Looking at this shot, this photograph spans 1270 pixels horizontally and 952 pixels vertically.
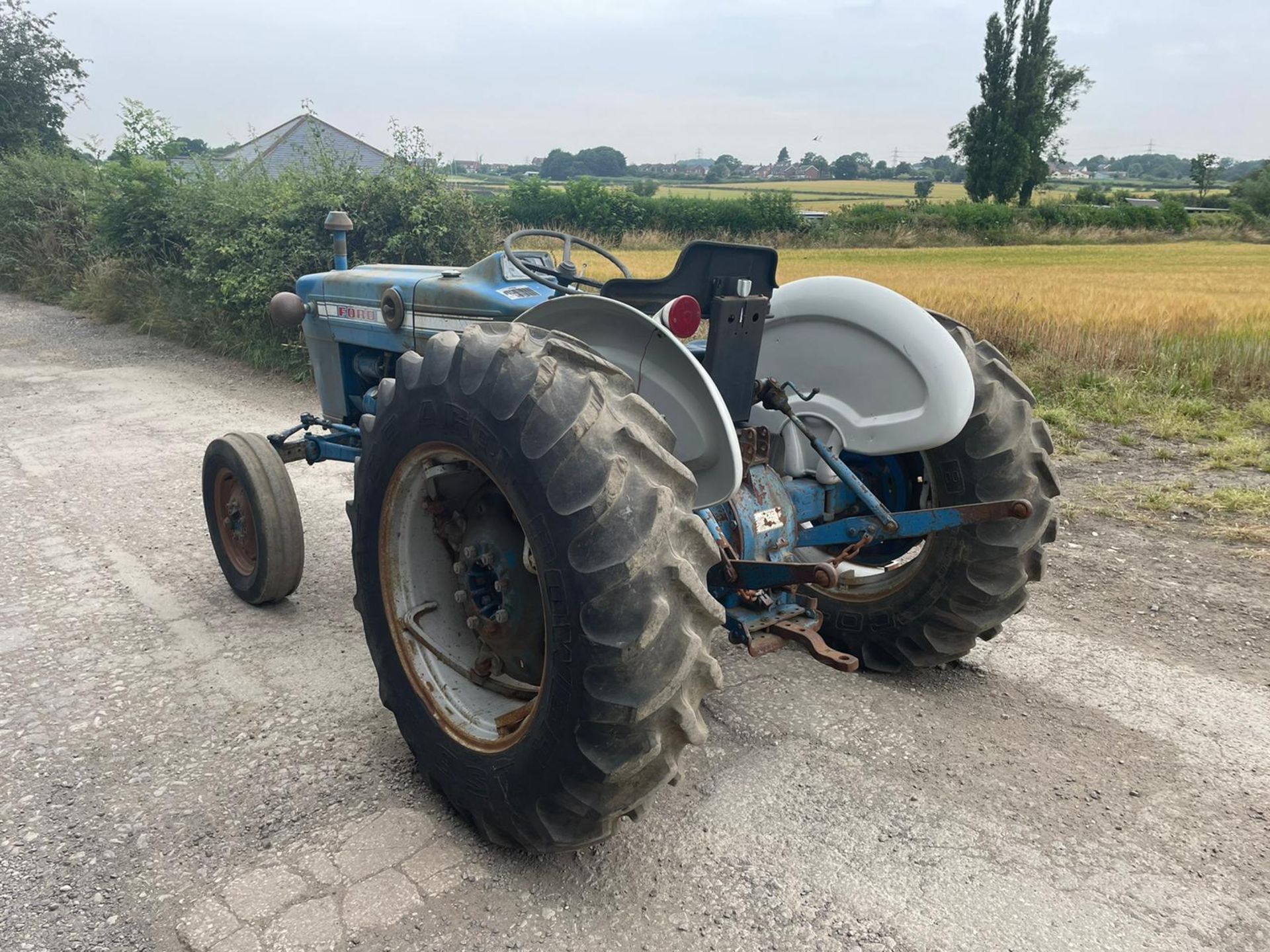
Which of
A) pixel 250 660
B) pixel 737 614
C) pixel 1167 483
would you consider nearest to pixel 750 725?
pixel 737 614

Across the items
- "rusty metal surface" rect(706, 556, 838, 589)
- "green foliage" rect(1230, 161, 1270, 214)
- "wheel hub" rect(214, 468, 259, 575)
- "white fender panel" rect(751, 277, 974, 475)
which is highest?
"green foliage" rect(1230, 161, 1270, 214)

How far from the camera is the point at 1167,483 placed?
18.5 feet

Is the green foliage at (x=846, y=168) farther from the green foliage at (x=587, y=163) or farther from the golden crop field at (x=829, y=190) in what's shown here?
the green foliage at (x=587, y=163)

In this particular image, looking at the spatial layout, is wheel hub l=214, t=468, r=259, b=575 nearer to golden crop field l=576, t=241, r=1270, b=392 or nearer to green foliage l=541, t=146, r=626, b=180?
golden crop field l=576, t=241, r=1270, b=392

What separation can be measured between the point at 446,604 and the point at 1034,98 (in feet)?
157

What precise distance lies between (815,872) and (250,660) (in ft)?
7.60

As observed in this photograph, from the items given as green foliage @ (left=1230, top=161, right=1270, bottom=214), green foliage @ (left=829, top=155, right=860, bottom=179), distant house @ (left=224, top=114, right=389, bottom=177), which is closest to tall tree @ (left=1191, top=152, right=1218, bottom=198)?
green foliage @ (left=1230, top=161, right=1270, bottom=214)

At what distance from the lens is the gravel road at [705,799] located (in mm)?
2127

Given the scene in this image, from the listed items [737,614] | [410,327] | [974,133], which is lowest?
[737,614]

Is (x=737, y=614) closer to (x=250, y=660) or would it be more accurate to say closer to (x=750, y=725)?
(x=750, y=725)

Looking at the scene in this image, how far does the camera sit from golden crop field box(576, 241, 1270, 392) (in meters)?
7.75

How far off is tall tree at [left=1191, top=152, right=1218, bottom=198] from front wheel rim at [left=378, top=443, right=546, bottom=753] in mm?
53843

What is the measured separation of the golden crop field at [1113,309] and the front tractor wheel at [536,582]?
711cm

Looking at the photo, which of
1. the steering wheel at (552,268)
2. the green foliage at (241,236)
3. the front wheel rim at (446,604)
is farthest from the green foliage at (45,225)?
the front wheel rim at (446,604)
